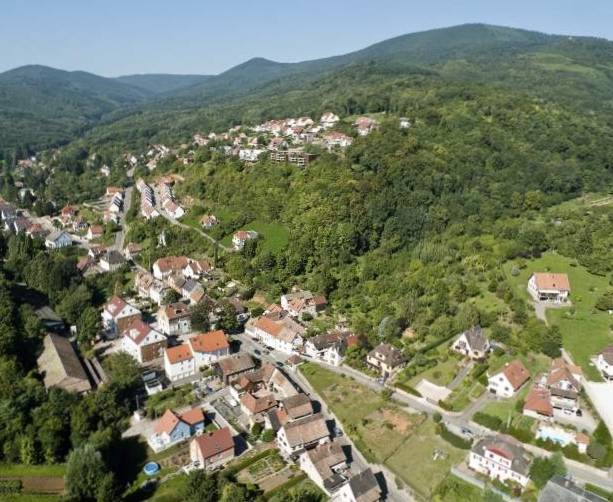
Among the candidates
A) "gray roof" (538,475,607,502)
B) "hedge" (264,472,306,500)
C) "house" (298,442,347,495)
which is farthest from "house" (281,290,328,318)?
"gray roof" (538,475,607,502)

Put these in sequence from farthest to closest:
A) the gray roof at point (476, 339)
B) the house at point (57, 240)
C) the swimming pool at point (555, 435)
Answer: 1. the house at point (57, 240)
2. the gray roof at point (476, 339)
3. the swimming pool at point (555, 435)

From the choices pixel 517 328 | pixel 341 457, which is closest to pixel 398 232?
pixel 517 328

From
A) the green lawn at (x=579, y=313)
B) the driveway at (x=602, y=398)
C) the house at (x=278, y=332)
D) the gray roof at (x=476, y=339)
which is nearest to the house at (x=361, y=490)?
the driveway at (x=602, y=398)

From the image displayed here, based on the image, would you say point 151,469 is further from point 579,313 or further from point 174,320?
point 579,313

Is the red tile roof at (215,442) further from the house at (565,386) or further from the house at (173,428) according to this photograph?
the house at (565,386)

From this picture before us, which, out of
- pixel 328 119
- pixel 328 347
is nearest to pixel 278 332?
pixel 328 347
